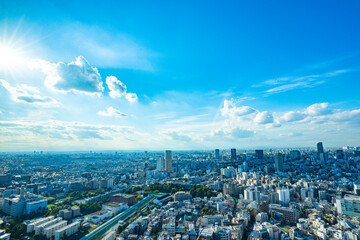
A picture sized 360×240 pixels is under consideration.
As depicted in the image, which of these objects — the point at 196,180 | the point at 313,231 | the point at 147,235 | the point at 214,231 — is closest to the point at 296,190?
the point at 313,231

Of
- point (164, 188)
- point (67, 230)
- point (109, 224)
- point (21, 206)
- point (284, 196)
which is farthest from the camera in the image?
point (164, 188)

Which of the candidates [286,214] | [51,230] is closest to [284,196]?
[286,214]

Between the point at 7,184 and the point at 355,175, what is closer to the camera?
the point at 7,184

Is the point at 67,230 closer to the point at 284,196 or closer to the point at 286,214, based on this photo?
the point at 286,214

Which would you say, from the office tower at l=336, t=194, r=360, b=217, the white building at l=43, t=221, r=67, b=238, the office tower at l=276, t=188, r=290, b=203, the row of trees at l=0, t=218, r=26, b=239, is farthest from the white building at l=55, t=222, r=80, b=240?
the office tower at l=336, t=194, r=360, b=217

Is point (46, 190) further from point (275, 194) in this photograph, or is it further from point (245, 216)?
point (275, 194)

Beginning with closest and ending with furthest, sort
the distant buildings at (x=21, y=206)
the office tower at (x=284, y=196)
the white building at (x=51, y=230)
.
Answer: the white building at (x=51, y=230) → the distant buildings at (x=21, y=206) → the office tower at (x=284, y=196)

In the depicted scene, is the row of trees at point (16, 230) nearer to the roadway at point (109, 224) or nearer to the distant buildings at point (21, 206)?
the distant buildings at point (21, 206)

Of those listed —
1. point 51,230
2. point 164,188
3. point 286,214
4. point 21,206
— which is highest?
point 21,206

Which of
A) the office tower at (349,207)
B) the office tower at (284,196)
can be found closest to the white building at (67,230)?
the office tower at (284,196)

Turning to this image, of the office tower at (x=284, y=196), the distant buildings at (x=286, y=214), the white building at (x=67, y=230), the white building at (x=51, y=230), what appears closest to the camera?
the white building at (x=67, y=230)

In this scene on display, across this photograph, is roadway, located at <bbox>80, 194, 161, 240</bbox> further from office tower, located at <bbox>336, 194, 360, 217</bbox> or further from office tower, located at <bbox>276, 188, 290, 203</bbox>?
office tower, located at <bbox>336, 194, 360, 217</bbox>
